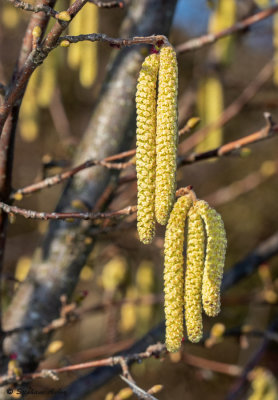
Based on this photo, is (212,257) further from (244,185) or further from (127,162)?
(244,185)

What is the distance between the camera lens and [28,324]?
1.50 m

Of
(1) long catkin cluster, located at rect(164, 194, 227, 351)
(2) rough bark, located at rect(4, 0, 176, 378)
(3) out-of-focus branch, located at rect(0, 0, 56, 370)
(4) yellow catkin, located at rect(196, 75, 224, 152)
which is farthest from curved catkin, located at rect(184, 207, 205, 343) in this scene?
(4) yellow catkin, located at rect(196, 75, 224, 152)

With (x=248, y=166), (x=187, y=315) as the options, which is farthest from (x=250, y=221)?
(x=187, y=315)

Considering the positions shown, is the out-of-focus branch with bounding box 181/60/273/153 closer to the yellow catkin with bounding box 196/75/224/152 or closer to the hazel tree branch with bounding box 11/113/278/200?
the yellow catkin with bounding box 196/75/224/152

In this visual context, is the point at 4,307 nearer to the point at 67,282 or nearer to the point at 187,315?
the point at 67,282

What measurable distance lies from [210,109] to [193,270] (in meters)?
1.63

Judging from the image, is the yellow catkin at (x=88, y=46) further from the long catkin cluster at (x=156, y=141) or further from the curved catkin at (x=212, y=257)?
the curved catkin at (x=212, y=257)

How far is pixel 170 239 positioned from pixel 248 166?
7.30 m

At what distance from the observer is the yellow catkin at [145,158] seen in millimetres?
835

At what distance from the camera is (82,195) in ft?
5.12

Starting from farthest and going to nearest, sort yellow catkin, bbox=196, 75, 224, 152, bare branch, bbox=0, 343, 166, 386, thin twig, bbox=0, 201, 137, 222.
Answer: yellow catkin, bbox=196, 75, 224, 152, bare branch, bbox=0, 343, 166, 386, thin twig, bbox=0, 201, 137, 222

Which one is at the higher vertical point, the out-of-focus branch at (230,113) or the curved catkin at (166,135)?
the out-of-focus branch at (230,113)

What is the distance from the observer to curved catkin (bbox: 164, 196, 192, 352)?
85 centimetres

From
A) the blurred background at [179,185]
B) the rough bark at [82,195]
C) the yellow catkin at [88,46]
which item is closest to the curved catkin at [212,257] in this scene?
the blurred background at [179,185]
